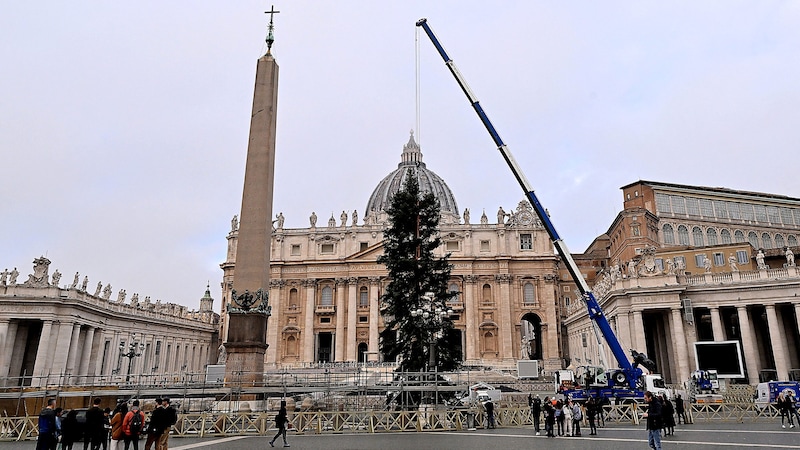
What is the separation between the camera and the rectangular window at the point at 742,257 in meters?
45.0

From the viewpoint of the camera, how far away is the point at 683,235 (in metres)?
58.2

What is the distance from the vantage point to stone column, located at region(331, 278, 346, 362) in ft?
202

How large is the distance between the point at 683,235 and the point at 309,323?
135 feet

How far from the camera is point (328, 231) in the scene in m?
66.2

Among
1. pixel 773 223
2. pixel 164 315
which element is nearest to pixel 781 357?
pixel 773 223

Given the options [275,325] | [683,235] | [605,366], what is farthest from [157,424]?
[683,235]

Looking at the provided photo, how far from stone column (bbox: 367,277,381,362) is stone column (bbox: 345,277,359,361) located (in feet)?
5.63

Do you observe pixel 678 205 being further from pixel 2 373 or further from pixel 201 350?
pixel 2 373

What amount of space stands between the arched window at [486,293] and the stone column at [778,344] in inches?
1204

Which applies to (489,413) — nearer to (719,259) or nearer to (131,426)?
(131,426)

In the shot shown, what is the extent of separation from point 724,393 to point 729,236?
37.0 metres

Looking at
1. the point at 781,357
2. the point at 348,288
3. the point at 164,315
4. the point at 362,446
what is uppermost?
the point at 348,288

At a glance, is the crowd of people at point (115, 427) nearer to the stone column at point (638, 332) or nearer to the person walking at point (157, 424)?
the person walking at point (157, 424)

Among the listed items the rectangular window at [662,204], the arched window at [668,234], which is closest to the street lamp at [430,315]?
the arched window at [668,234]
